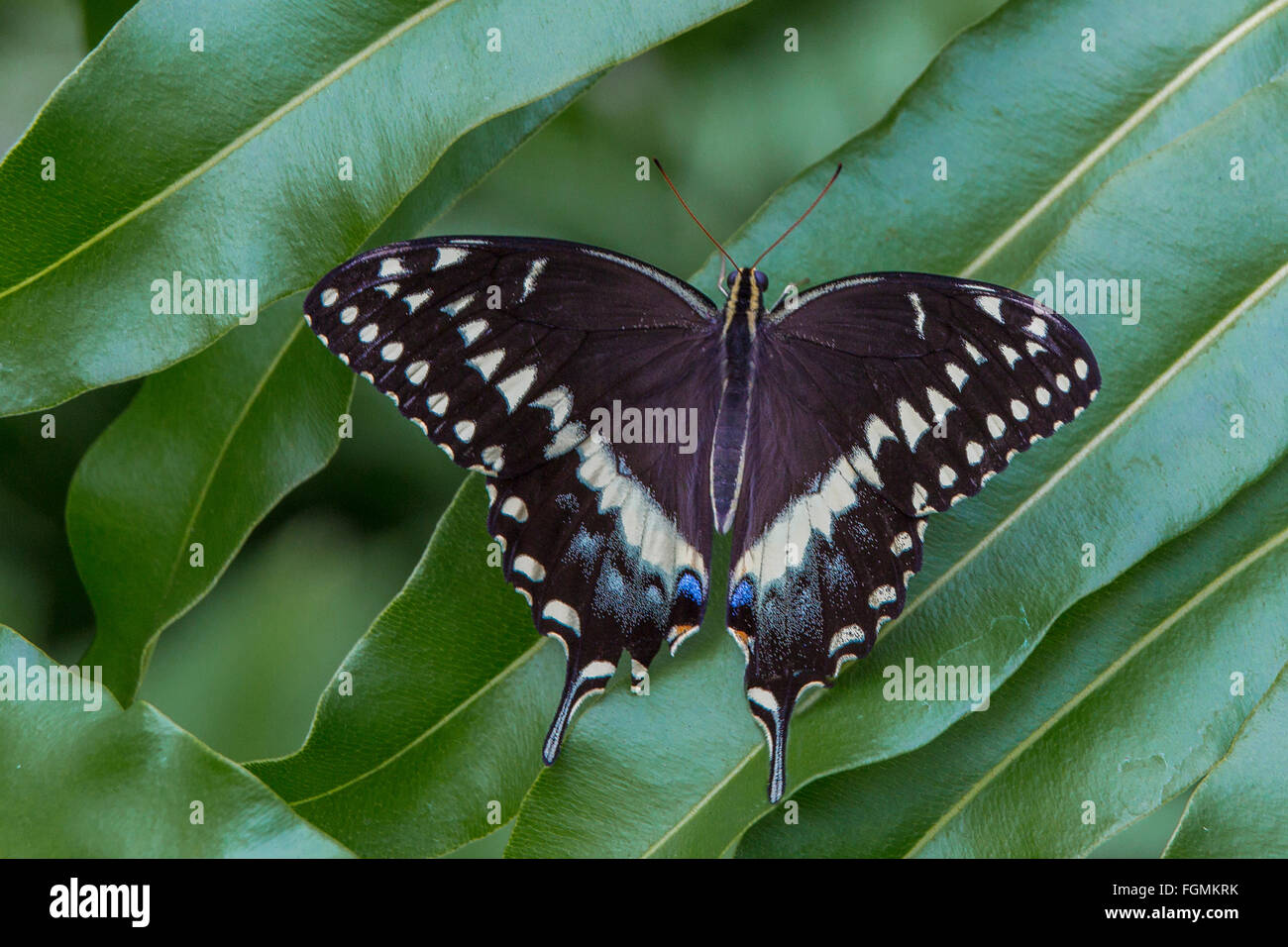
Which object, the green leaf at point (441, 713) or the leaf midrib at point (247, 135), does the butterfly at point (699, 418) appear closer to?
the green leaf at point (441, 713)

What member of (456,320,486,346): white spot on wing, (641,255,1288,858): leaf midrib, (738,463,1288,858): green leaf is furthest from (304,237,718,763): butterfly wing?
(738,463,1288,858): green leaf

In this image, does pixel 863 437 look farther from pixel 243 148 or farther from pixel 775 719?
pixel 243 148

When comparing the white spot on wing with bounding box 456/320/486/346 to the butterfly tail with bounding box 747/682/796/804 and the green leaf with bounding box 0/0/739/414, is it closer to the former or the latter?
the green leaf with bounding box 0/0/739/414

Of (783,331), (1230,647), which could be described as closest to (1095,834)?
(1230,647)

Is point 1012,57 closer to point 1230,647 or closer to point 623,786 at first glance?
point 1230,647

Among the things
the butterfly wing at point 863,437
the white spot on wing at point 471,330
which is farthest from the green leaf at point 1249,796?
the white spot on wing at point 471,330
